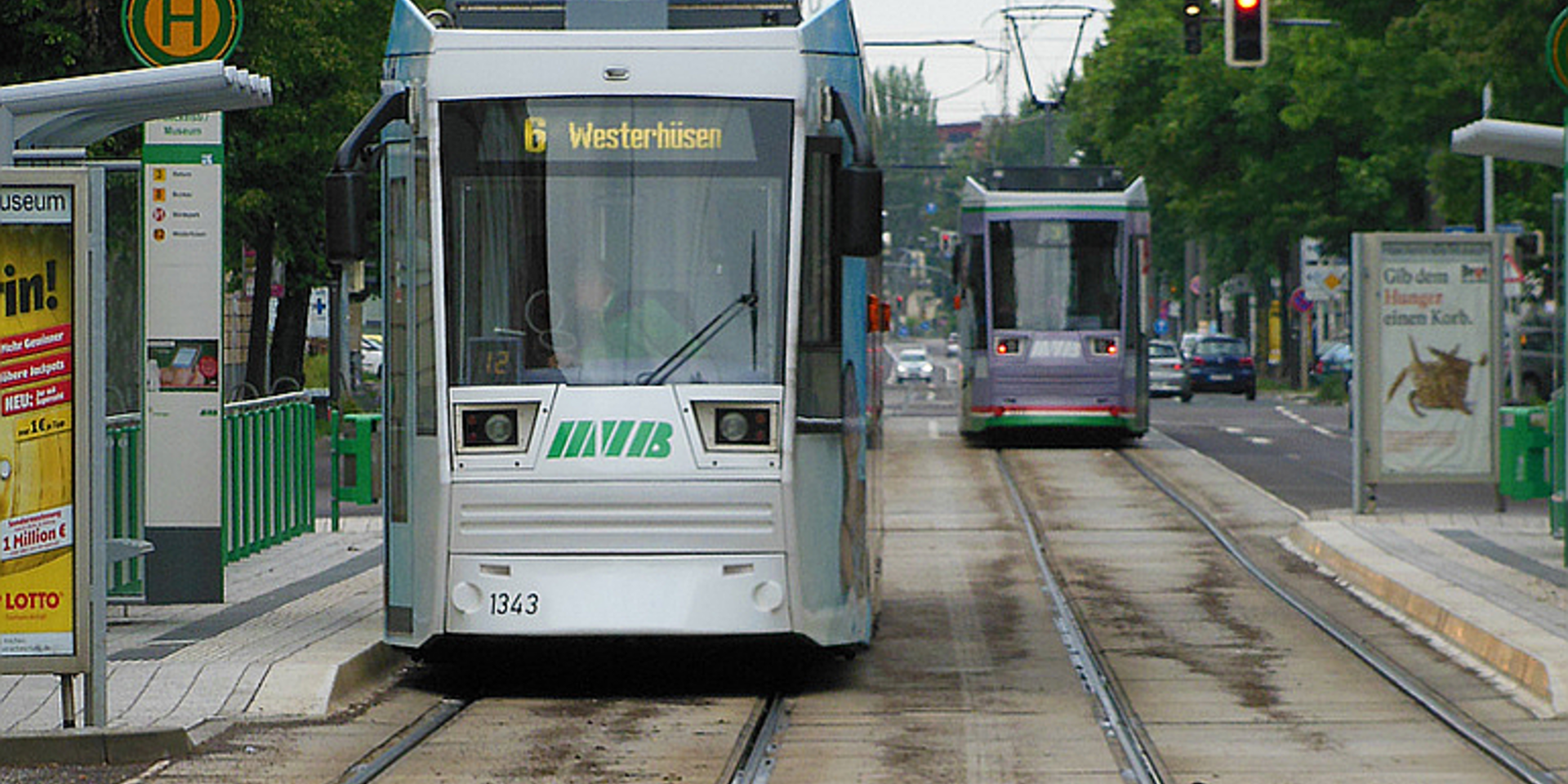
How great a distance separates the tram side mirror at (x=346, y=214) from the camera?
11.4 metres

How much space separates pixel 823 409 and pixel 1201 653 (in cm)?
311

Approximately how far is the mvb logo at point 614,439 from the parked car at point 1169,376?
4444 cm

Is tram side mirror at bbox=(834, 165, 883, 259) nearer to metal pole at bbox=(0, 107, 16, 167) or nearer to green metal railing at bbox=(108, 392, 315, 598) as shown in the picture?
metal pole at bbox=(0, 107, 16, 167)

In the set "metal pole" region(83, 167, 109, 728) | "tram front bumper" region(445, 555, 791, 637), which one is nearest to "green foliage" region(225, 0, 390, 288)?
"tram front bumper" region(445, 555, 791, 637)

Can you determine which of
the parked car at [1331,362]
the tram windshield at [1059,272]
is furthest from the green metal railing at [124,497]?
the parked car at [1331,362]

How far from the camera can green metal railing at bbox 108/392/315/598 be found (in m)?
13.8

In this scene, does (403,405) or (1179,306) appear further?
(1179,306)

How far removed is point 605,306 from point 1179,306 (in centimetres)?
8407

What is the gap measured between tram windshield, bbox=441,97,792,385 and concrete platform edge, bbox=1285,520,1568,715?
360 cm

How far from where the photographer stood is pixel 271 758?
10.0 m

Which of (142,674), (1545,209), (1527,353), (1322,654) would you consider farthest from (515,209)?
(1527,353)

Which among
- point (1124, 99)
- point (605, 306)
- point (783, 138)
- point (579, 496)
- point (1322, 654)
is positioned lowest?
point (1322, 654)

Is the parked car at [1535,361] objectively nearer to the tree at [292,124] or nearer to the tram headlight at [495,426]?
the tree at [292,124]

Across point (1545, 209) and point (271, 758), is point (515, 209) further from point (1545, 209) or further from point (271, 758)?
point (1545, 209)
